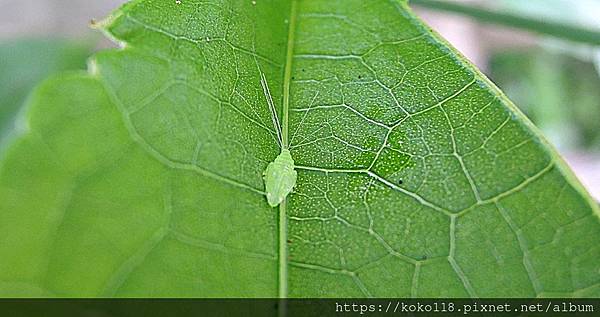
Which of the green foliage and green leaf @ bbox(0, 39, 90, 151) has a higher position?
the green foliage

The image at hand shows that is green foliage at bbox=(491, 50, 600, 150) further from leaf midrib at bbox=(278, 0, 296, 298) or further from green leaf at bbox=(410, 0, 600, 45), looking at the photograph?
leaf midrib at bbox=(278, 0, 296, 298)

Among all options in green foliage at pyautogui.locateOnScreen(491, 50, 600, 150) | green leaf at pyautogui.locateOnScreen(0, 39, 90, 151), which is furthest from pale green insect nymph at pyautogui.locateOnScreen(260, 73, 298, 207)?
green foliage at pyautogui.locateOnScreen(491, 50, 600, 150)

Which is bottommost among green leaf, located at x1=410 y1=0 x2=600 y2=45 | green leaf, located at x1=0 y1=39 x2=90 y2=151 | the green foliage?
green leaf, located at x1=0 y1=39 x2=90 y2=151

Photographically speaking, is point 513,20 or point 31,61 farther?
point 31,61

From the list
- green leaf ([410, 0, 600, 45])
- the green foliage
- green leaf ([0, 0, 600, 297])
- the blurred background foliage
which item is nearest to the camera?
green leaf ([0, 0, 600, 297])

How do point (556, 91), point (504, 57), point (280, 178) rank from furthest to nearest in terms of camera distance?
1. point (504, 57)
2. point (556, 91)
3. point (280, 178)

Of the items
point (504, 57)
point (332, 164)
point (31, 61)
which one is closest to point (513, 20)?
point (332, 164)

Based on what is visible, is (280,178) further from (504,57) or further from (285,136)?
(504,57)
